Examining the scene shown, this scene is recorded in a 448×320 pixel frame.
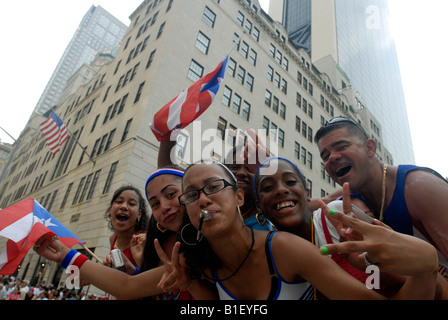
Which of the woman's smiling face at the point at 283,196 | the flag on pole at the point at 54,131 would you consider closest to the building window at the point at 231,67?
the flag on pole at the point at 54,131

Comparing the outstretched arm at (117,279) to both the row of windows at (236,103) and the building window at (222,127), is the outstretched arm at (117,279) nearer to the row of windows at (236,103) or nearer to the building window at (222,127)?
the building window at (222,127)

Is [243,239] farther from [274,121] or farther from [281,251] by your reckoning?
[274,121]

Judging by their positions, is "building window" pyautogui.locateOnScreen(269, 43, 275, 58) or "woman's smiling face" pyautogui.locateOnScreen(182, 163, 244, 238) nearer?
"woman's smiling face" pyautogui.locateOnScreen(182, 163, 244, 238)

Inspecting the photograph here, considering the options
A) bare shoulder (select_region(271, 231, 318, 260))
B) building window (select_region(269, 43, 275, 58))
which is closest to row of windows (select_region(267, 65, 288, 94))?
building window (select_region(269, 43, 275, 58))

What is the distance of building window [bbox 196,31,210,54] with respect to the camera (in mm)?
23861

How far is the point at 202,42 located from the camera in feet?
79.4

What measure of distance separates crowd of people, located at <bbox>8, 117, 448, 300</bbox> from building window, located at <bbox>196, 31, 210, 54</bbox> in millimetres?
23232

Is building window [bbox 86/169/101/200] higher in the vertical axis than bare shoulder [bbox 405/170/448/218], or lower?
higher

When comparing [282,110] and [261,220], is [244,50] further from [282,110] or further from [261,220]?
[261,220]

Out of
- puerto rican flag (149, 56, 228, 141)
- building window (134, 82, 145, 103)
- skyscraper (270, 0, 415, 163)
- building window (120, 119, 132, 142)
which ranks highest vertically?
skyscraper (270, 0, 415, 163)

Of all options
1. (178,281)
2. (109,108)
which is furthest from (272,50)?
(178,281)

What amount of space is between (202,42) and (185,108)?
21.3 metres

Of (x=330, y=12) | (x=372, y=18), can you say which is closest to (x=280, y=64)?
(x=330, y=12)

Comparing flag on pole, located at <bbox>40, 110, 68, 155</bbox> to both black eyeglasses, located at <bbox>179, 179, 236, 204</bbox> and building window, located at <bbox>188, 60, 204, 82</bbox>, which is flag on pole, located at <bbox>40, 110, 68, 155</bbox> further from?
black eyeglasses, located at <bbox>179, 179, 236, 204</bbox>
